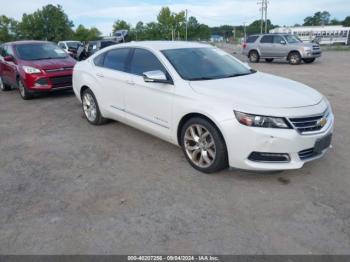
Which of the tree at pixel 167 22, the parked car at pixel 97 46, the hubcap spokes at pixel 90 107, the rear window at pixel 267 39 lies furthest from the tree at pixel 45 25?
the hubcap spokes at pixel 90 107

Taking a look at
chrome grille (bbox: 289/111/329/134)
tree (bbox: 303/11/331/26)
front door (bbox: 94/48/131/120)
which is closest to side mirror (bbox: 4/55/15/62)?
front door (bbox: 94/48/131/120)

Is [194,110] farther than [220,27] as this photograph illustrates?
No

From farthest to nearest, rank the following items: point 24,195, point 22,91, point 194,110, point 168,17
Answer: point 168,17, point 22,91, point 194,110, point 24,195

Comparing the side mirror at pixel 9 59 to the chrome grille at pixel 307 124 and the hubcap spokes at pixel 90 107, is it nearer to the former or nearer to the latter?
the hubcap spokes at pixel 90 107

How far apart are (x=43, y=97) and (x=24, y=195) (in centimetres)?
650

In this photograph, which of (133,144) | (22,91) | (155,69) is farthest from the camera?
(22,91)

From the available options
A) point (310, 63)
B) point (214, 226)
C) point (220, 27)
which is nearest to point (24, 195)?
point (214, 226)

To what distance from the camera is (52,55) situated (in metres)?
9.76

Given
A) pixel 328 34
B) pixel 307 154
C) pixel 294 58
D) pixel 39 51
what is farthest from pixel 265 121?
pixel 328 34

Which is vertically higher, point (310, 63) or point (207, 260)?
point (310, 63)

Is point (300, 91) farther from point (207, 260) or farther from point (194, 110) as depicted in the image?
point (207, 260)

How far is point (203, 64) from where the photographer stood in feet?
15.3

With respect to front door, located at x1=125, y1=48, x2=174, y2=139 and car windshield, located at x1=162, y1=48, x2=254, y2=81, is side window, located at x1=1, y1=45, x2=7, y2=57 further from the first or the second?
car windshield, located at x1=162, y1=48, x2=254, y2=81

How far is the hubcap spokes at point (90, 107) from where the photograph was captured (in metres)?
6.13
